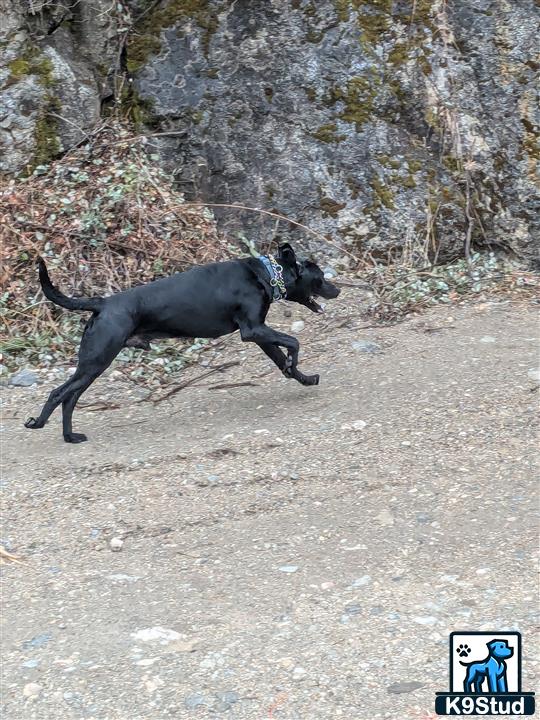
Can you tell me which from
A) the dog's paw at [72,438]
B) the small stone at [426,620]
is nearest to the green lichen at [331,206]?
the dog's paw at [72,438]

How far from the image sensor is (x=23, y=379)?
7.69 meters

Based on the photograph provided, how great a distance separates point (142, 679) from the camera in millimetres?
3705

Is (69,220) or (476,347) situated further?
(69,220)

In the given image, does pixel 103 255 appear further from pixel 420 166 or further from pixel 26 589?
pixel 26 589

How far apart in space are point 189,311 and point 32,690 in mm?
3265

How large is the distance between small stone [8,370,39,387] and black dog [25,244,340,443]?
949 mm

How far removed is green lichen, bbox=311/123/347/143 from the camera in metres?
9.11

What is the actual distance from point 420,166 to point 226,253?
2.04 meters

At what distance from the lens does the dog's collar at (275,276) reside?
21.8 ft

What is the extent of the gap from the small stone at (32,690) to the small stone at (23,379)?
418 centimetres

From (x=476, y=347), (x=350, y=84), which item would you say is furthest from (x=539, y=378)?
(x=350, y=84)

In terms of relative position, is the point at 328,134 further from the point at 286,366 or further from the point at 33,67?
the point at 286,366

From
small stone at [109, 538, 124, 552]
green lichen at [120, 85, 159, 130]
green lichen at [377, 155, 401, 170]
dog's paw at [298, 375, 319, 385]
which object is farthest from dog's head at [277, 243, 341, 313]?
green lichen at [120, 85, 159, 130]

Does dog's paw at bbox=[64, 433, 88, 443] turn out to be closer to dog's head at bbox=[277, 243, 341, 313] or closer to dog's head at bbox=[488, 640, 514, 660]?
dog's head at bbox=[277, 243, 341, 313]
